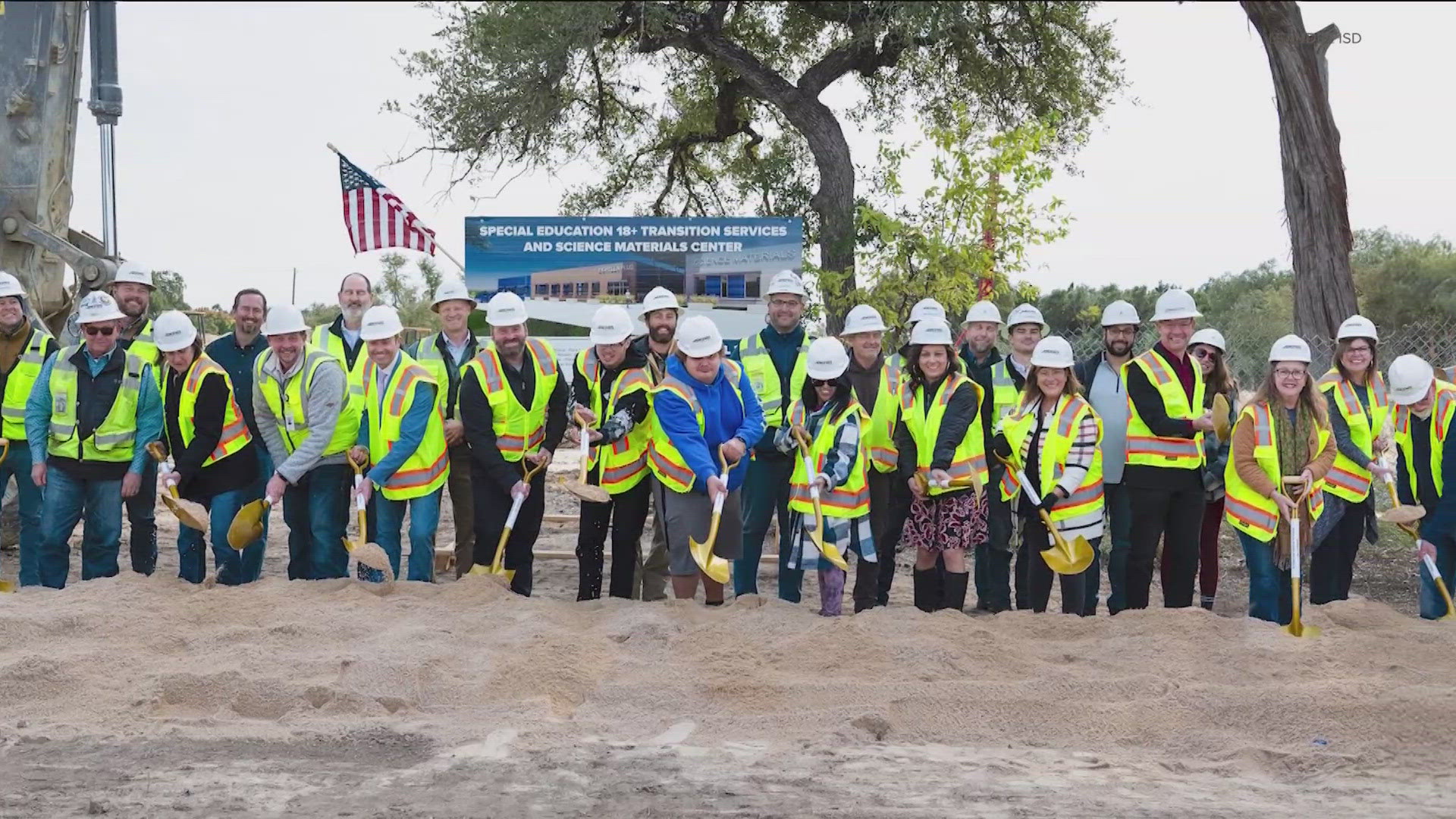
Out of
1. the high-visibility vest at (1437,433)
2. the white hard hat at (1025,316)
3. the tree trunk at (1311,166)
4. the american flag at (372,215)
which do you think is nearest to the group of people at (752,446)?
the high-visibility vest at (1437,433)

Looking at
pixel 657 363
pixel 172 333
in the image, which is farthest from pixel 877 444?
pixel 172 333

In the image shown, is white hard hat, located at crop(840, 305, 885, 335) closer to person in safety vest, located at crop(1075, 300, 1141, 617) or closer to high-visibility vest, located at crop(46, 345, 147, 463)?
person in safety vest, located at crop(1075, 300, 1141, 617)

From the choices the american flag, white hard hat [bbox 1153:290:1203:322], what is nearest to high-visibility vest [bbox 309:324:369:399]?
the american flag

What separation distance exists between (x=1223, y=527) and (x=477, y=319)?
6.35 meters

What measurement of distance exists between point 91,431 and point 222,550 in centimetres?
97

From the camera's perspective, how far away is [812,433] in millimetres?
7660

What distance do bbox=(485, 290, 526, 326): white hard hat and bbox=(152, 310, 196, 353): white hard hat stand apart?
5.43ft

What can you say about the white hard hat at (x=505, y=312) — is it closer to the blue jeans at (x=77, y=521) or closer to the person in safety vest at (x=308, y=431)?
the person in safety vest at (x=308, y=431)

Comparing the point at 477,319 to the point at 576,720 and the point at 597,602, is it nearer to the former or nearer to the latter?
the point at 597,602

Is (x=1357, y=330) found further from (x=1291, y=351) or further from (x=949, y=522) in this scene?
(x=949, y=522)

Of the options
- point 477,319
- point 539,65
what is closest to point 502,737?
point 477,319

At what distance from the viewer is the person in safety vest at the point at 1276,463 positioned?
736 cm

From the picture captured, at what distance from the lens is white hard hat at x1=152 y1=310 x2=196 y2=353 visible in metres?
7.99

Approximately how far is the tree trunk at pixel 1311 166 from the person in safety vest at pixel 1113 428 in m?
5.21
